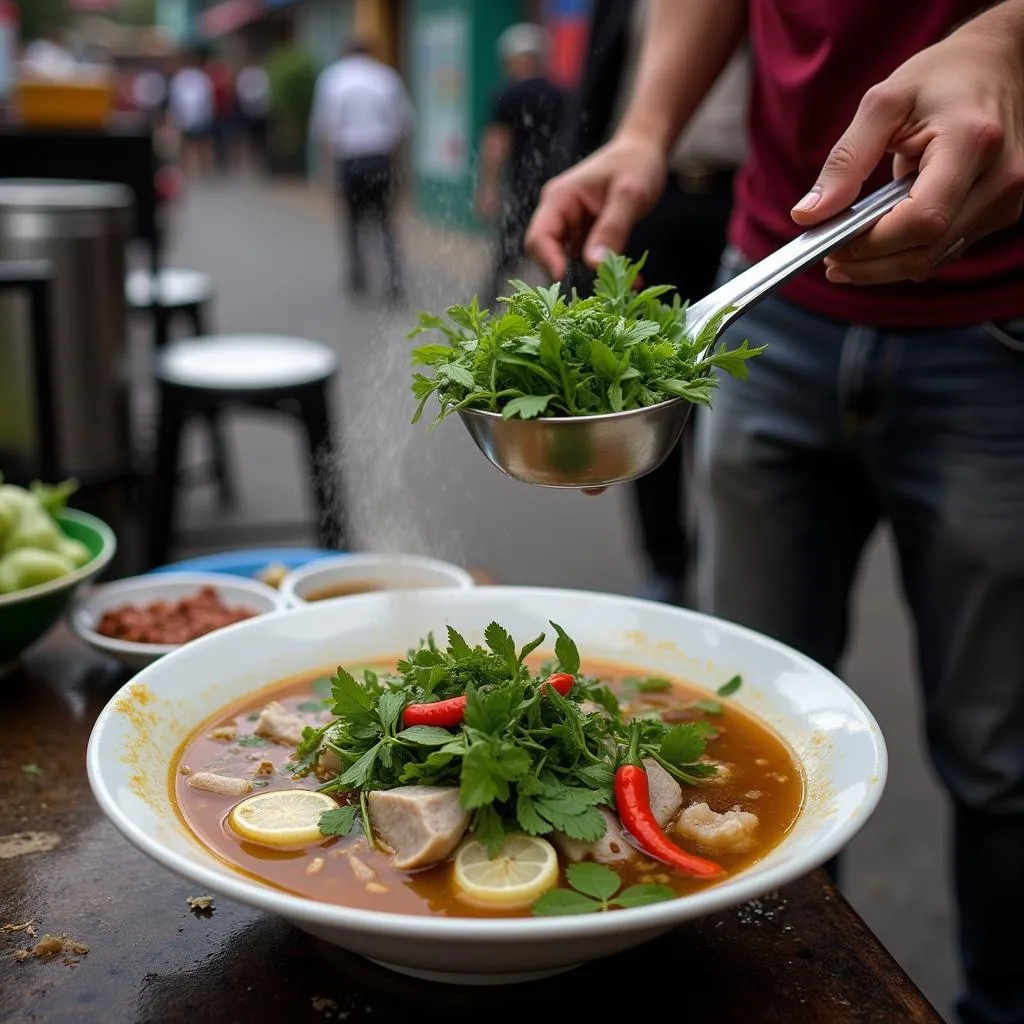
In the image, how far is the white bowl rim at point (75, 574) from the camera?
1816mm

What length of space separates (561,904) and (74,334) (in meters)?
3.77

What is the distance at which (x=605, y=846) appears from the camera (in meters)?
1.29

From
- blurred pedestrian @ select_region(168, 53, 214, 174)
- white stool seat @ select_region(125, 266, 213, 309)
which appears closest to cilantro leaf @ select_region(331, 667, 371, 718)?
white stool seat @ select_region(125, 266, 213, 309)

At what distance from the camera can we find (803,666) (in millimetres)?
1561

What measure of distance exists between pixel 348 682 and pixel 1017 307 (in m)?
1.23

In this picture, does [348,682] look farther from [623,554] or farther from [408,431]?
[623,554]

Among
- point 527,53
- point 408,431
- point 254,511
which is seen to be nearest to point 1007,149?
point 408,431

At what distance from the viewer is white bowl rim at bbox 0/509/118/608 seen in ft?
5.96

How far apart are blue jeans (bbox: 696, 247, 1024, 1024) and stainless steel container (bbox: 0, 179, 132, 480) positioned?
2.84 meters

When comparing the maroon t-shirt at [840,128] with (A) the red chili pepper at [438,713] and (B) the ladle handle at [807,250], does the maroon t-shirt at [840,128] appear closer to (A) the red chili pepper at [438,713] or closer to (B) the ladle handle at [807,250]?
(B) the ladle handle at [807,250]

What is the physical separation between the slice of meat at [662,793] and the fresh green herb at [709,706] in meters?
0.26

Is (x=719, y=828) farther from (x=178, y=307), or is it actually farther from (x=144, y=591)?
(x=178, y=307)

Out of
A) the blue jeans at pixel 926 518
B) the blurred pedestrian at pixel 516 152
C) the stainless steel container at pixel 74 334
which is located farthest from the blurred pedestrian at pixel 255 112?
the blue jeans at pixel 926 518

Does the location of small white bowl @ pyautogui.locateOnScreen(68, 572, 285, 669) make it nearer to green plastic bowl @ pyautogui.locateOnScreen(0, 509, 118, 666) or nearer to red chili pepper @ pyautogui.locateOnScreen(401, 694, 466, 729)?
green plastic bowl @ pyautogui.locateOnScreen(0, 509, 118, 666)
